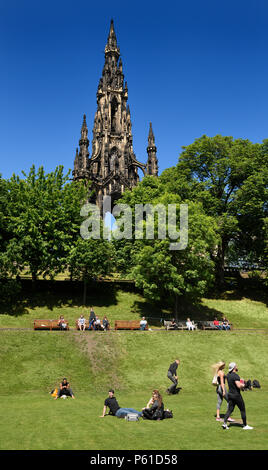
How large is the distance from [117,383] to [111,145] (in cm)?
6446

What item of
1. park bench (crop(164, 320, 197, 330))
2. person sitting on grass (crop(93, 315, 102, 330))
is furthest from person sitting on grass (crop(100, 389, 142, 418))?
park bench (crop(164, 320, 197, 330))

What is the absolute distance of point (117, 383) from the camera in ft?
59.3

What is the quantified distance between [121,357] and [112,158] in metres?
58.8

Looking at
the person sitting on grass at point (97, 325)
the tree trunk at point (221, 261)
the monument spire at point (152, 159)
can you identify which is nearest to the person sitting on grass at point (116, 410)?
the person sitting on grass at point (97, 325)

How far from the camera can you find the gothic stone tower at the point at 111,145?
7119cm

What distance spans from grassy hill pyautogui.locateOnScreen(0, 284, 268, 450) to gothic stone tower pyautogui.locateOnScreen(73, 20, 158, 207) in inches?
1646

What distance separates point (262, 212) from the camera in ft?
129

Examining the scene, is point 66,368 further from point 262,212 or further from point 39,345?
point 262,212

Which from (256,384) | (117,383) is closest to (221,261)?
(256,384)

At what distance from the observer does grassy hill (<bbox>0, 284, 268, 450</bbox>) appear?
862 centimetres

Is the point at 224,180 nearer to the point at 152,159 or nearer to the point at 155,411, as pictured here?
the point at 155,411

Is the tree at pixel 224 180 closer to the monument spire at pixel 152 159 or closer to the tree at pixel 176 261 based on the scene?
the tree at pixel 176 261

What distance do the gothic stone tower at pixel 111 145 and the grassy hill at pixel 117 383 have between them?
137 ft
